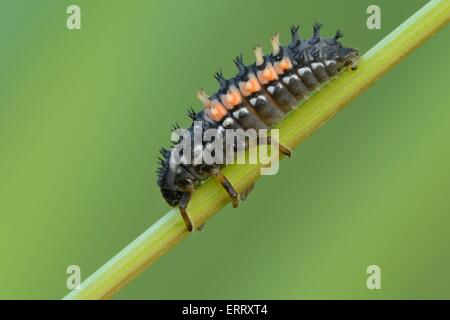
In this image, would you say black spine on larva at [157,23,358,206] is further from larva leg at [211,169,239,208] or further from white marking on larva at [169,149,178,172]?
larva leg at [211,169,239,208]

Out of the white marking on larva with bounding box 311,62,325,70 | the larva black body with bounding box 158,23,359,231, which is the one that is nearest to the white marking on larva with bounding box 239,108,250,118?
the larva black body with bounding box 158,23,359,231

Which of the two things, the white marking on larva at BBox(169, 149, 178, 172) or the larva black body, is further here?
the white marking on larva at BBox(169, 149, 178, 172)

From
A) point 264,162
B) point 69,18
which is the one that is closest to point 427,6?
point 264,162

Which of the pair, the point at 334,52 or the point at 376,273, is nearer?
the point at 334,52

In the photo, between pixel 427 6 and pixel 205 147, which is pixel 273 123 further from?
pixel 427 6

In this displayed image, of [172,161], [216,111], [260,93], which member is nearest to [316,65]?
[260,93]

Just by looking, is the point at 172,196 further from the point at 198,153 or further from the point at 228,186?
the point at 228,186

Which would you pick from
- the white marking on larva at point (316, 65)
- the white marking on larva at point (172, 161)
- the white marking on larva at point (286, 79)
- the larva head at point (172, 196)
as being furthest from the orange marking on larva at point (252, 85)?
the larva head at point (172, 196)

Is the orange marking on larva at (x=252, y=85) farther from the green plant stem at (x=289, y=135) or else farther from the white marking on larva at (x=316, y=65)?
the green plant stem at (x=289, y=135)
